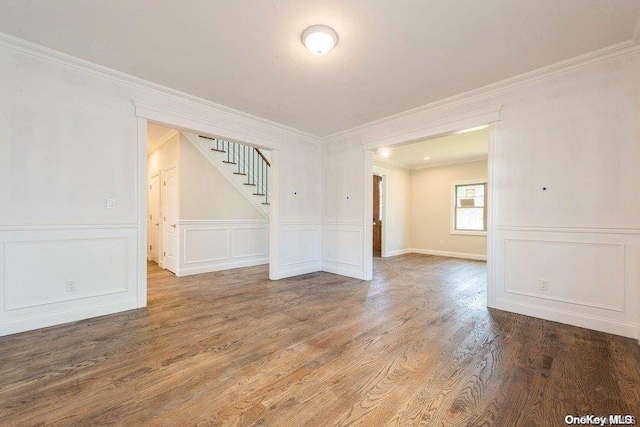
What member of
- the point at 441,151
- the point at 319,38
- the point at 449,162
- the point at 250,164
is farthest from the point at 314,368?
the point at 449,162

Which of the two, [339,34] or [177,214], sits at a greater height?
[339,34]

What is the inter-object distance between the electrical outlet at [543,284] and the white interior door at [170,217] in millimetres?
5371

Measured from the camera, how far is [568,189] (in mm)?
2719

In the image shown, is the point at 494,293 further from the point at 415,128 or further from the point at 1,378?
the point at 1,378

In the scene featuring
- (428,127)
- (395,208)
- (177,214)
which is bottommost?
(177,214)

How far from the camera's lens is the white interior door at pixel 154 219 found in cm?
584

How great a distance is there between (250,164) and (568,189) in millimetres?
5734

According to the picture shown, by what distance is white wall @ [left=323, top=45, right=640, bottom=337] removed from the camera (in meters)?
2.46

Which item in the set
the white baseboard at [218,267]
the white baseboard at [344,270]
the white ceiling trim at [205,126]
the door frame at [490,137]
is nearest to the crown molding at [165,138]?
the white ceiling trim at [205,126]

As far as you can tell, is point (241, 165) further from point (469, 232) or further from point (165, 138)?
point (469, 232)

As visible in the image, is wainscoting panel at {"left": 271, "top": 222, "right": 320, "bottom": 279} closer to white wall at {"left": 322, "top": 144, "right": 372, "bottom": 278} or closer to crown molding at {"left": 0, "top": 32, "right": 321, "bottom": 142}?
white wall at {"left": 322, "top": 144, "right": 372, "bottom": 278}

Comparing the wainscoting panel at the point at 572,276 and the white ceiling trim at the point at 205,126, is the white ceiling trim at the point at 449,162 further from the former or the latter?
the white ceiling trim at the point at 205,126

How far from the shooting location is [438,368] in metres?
1.94

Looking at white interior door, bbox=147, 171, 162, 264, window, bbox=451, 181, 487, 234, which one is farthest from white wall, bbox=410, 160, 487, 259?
white interior door, bbox=147, 171, 162, 264
